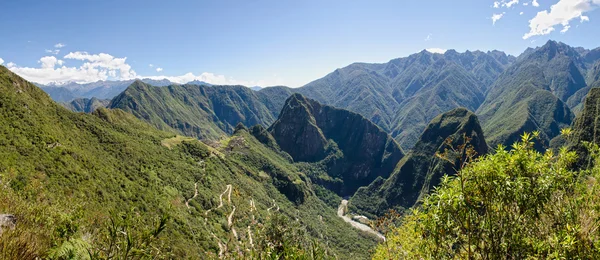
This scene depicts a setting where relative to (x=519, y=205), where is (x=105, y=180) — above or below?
below

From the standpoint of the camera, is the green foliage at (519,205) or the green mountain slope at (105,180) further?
the green mountain slope at (105,180)

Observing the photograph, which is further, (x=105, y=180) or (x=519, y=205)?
(x=105, y=180)

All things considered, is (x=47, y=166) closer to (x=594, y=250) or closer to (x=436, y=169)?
(x=594, y=250)

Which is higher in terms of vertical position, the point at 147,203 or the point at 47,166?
the point at 47,166

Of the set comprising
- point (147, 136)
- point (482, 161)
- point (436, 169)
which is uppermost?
point (482, 161)

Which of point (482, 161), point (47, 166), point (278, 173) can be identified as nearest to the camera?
point (482, 161)

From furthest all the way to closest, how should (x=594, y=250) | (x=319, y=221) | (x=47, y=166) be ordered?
1. (x=319, y=221)
2. (x=47, y=166)
3. (x=594, y=250)

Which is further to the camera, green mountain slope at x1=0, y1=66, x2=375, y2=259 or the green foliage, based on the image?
green mountain slope at x1=0, y1=66, x2=375, y2=259

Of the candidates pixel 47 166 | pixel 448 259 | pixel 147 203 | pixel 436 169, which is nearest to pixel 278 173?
pixel 436 169
